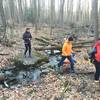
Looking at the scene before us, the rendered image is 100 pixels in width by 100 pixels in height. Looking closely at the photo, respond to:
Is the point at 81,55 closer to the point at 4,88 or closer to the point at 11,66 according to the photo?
the point at 11,66

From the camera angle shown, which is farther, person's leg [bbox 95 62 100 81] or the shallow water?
the shallow water

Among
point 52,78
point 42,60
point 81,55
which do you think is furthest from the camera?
point 81,55

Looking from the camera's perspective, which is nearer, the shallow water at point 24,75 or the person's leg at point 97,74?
the person's leg at point 97,74

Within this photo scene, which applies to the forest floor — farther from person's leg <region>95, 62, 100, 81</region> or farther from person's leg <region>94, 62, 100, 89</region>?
person's leg <region>95, 62, 100, 81</region>

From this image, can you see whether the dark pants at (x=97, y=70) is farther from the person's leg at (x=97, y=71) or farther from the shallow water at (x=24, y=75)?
the shallow water at (x=24, y=75)

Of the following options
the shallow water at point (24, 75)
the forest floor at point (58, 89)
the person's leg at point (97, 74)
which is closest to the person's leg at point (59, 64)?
the forest floor at point (58, 89)

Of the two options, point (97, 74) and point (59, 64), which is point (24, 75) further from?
point (97, 74)

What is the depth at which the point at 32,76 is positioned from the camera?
37.9 ft

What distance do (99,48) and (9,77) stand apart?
4383mm

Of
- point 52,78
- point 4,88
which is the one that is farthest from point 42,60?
point 4,88

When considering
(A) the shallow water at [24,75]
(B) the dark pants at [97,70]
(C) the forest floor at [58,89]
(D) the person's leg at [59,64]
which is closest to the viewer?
(C) the forest floor at [58,89]

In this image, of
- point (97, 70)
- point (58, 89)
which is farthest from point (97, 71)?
point (58, 89)

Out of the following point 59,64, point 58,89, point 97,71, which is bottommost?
point 58,89

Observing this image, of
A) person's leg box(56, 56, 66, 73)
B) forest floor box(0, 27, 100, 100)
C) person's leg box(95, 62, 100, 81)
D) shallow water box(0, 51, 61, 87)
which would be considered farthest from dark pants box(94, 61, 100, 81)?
shallow water box(0, 51, 61, 87)
